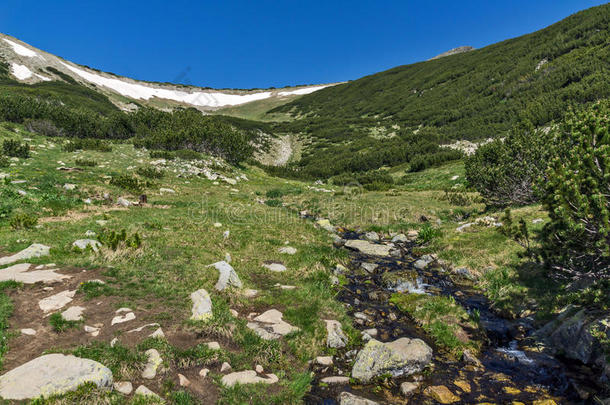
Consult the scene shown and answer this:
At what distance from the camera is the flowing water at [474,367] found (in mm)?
6070

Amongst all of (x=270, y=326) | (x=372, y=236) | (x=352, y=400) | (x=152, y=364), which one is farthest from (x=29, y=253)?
(x=372, y=236)

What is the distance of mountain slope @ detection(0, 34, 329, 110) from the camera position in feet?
258

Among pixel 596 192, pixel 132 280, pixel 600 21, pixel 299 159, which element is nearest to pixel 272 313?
pixel 132 280

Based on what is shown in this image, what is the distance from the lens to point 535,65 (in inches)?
2382

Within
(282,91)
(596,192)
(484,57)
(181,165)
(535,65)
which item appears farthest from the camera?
(282,91)

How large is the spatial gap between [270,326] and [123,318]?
3496mm

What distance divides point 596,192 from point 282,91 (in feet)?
529

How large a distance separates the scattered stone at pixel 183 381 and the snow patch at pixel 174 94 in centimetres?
12812

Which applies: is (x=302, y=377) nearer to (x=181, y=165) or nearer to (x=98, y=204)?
(x=98, y=204)

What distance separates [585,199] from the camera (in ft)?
20.3

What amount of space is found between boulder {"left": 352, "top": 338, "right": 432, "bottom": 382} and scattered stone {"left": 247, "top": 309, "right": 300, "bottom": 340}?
1.88m

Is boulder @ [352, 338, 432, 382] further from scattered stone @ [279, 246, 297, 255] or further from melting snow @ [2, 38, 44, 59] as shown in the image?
melting snow @ [2, 38, 44, 59]

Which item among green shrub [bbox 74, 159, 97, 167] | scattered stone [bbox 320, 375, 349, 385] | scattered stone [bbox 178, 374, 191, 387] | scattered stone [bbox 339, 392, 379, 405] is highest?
green shrub [bbox 74, 159, 97, 167]

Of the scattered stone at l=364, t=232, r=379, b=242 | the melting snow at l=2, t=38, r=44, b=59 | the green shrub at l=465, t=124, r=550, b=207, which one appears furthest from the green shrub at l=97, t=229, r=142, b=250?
the melting snow at l=2, t=38, r=44, b=59
